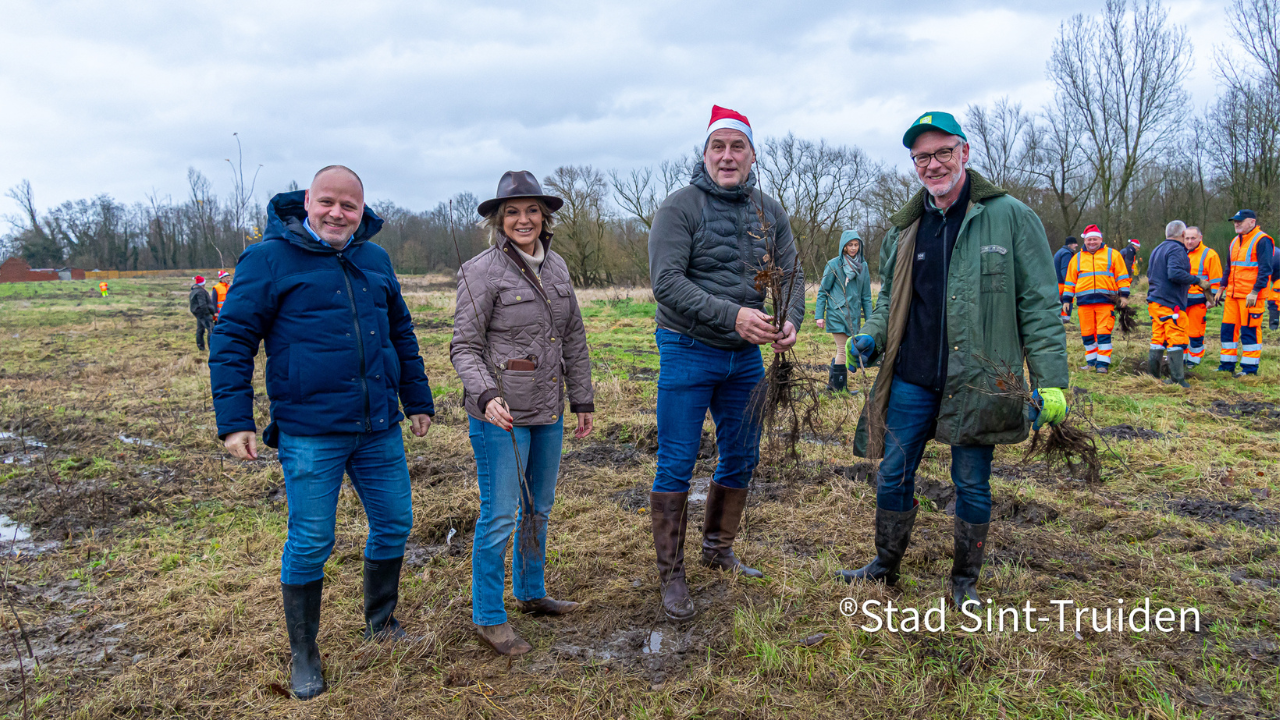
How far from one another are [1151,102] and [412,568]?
2945 cm

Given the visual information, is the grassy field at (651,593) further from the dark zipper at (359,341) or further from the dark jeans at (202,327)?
the dark jeans at (202,327)

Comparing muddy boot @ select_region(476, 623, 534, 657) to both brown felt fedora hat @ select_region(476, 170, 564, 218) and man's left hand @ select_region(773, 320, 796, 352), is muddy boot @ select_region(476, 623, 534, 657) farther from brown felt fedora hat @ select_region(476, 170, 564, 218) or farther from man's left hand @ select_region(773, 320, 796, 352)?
brown felt fedora hat @ select_region(476, 170, 564, 218)

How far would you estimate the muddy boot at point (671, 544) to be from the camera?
319 cm

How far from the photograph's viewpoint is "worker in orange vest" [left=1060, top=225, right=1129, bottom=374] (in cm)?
925

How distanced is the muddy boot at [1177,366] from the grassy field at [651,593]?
177cm

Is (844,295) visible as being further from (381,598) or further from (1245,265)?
(381,598)

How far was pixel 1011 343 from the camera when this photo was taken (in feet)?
9.50

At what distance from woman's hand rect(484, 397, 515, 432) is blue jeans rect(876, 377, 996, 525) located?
1717 millimetres

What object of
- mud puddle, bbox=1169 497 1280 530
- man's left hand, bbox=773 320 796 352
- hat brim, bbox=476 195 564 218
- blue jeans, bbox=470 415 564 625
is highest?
hat brim, bbox=476 195 564 218

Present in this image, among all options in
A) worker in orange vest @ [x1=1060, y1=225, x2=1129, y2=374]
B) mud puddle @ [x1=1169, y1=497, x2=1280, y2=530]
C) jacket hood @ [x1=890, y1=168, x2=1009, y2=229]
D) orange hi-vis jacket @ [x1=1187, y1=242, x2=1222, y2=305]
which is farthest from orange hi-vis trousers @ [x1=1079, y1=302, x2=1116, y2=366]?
jacket hood @ [x1=890, y1=168, x2=1009, y2=229]

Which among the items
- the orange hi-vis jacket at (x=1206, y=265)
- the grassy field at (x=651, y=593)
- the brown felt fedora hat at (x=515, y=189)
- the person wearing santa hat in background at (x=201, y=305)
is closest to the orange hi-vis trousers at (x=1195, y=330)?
the orange hi-vis jacket at (x=1206, y=265)

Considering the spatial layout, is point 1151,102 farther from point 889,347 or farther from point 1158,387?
point 889,347

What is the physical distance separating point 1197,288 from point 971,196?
7940 mm

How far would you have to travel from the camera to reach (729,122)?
10.1 feet
